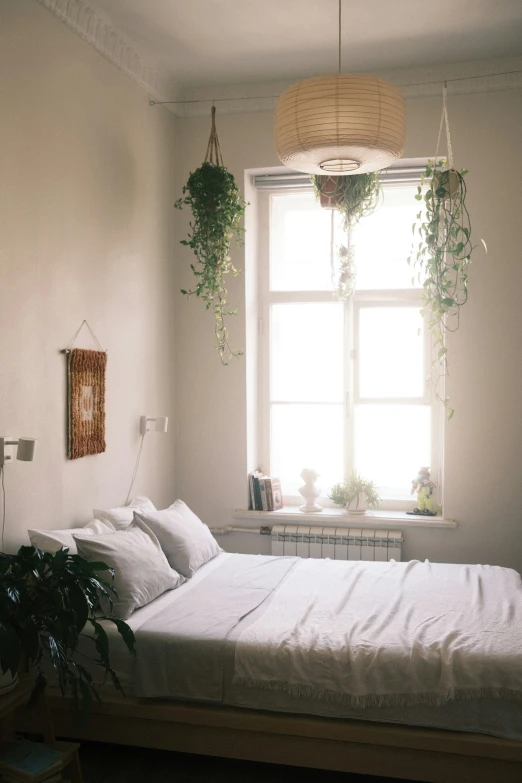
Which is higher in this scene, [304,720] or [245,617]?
[245,617]

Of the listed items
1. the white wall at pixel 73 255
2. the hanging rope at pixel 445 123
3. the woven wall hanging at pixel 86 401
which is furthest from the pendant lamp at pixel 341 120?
the woven wall hanging at pixel 86 401

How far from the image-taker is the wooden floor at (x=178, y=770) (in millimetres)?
2990

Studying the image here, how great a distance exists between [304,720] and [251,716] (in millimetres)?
198

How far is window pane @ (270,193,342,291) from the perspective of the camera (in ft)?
16.7

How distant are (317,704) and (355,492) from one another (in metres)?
2.14

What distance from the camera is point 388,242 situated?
4.98 meters

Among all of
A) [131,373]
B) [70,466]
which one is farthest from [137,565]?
[131,373]

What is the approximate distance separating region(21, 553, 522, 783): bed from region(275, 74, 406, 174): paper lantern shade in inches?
72.7

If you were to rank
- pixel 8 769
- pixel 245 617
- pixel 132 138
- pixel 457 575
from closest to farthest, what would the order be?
pixel 8 769 < pixel 245 617 < pixel 457 575 < pixel 132 138

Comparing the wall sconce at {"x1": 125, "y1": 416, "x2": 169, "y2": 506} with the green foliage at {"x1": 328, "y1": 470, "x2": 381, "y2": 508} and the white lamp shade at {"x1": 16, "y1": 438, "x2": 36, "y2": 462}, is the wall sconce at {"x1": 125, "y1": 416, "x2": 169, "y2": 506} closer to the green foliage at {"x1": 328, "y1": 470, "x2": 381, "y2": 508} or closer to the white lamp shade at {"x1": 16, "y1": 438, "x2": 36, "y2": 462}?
the green foliage at {"x1": 328, "y1": 470, "x2": 381, "y2": 508}

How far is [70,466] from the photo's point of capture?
12.1 feet

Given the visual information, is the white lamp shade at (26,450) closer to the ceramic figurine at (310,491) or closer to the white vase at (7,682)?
the white vase at (7,682)

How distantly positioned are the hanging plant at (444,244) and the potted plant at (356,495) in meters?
0.69

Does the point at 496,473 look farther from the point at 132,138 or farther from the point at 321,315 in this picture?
the point at 132,138
